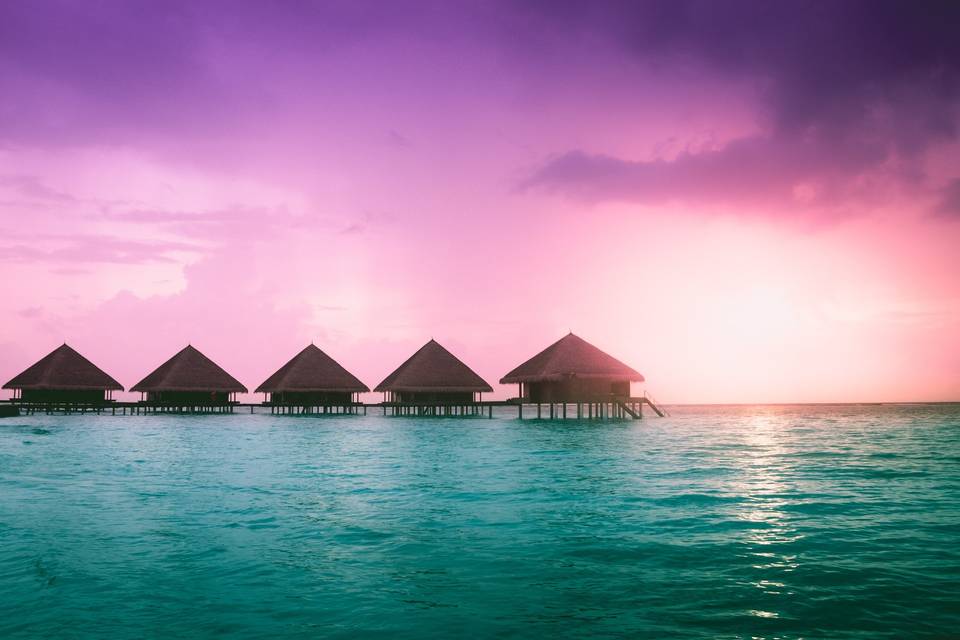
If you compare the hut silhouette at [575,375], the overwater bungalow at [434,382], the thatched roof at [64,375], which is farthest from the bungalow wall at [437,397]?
the thatched roof at [64,375]

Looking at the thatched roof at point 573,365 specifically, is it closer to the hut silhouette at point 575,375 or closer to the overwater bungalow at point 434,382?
the hut silhouette at point 575,375

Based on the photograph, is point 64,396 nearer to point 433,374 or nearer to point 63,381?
point 63,381

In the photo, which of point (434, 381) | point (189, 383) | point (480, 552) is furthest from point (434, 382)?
point (480, 552)

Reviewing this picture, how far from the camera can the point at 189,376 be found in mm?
65062

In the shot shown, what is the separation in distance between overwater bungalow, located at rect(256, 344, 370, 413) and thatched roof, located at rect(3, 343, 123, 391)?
1407 cm

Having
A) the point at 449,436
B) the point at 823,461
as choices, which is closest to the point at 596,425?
the point at 449,436

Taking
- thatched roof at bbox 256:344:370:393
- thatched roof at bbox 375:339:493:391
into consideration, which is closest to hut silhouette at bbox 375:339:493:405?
thatched roof at bbox 375:339:493:391

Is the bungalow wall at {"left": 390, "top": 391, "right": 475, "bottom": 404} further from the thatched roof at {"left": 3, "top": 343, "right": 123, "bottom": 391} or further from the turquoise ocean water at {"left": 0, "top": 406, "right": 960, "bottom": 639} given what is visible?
the turquoise ocean water at {"left": 0, "top": 406, "right": 960, "bottom": 639}

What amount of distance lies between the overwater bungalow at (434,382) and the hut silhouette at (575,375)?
7422 mm

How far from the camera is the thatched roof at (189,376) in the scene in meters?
64.2

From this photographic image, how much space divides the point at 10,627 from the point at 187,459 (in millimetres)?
19032

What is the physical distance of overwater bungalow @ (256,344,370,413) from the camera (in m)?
62.8

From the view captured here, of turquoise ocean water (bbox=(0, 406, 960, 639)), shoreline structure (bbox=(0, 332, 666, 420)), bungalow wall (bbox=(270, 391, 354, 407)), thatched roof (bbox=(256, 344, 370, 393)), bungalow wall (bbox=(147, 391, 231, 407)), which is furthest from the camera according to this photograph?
bungalow wall (bbox=(147, 391, 231, 407))

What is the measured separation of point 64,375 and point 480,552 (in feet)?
210
